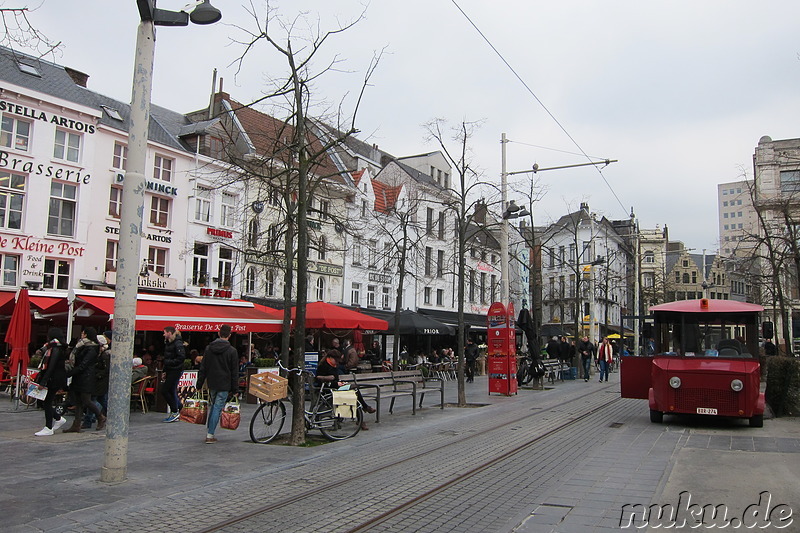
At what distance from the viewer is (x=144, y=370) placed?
1391cm

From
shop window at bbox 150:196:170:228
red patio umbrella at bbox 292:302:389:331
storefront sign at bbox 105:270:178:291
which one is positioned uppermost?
shop window at bbox 150:196:170:228

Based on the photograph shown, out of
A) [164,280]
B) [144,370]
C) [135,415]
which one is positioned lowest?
[135,415]

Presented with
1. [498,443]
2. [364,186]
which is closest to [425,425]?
[498,443]

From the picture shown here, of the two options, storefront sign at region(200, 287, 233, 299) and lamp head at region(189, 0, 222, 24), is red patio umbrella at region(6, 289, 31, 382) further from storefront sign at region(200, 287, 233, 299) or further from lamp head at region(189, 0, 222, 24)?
storefront sign at region(200, 287, 233, 299)

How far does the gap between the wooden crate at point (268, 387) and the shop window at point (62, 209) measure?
1993cm

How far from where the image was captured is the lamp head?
7719mm

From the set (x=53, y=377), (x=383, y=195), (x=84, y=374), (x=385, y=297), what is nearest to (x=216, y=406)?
(x=84, y=374)

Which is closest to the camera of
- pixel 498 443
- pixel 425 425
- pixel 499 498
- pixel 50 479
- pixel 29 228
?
pixel 499 498

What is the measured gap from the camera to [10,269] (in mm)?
24922

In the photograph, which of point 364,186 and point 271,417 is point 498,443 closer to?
point 271,417

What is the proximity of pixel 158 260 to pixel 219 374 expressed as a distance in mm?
21408

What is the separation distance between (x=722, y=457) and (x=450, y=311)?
1607 inches

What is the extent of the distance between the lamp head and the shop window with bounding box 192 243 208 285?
24219 millimetres

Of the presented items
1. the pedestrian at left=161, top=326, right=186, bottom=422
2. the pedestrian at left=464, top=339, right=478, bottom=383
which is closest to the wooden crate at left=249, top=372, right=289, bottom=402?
the pedestrian at left=161, top=326, right=186, bottom=422
